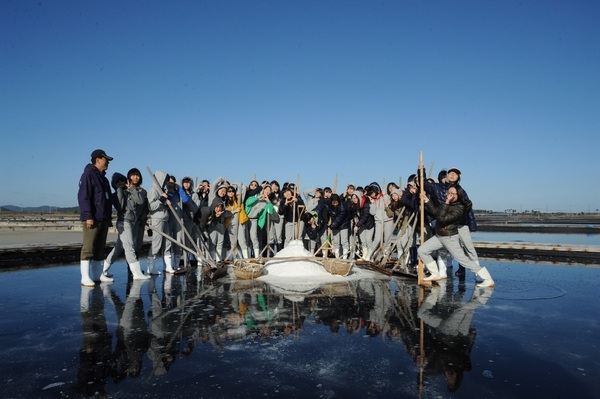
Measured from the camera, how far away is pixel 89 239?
745cm

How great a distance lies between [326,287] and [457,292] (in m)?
2.26

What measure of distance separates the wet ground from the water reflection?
0.02m

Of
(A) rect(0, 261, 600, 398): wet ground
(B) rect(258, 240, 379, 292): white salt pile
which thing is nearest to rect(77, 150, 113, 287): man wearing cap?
(A) rect(0, 261, 600, 398): wet ground

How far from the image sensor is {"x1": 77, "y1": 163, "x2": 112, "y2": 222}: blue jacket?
7.31 metres

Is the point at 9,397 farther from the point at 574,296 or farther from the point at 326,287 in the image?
the point at 574,296

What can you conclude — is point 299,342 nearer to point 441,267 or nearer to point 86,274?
point 86,274

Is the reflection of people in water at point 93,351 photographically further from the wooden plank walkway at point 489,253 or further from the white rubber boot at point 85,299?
the wooden plank walkway at point 489,253

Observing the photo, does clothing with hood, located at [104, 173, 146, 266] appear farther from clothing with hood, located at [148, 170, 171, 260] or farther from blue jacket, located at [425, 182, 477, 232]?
blue jacket, located at [425, 182, 477, 232]

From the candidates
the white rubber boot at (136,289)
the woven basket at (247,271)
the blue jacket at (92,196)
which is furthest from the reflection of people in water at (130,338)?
the woven basket at (247,271)

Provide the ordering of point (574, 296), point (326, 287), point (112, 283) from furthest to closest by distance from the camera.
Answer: point (112, 283)
point (326, 287)
point (574, 296)

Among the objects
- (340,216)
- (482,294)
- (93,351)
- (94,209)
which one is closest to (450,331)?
(482,294)

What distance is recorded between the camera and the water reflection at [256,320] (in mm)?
3887

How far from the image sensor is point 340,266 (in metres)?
8.77

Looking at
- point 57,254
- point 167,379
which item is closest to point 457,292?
point 167,379
